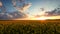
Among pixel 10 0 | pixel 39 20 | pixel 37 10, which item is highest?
pixel 10 0

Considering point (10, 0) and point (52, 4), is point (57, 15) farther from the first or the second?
point (10, 0)

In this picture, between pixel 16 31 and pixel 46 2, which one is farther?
pixel 46 2

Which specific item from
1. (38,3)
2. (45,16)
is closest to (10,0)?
(38,3)

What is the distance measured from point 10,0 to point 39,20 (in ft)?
1.63

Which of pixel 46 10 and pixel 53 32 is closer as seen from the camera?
pixel 53 32

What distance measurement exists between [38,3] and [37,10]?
0.10m

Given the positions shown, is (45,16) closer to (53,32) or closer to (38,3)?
(38,3)

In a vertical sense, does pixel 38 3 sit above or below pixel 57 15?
above

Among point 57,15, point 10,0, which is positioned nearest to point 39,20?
point 57,15

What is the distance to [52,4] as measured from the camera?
236cm

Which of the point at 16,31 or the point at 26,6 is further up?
the point at 26,6

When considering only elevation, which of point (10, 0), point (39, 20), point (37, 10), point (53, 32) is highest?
point (10, 0)

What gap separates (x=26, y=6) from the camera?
2.37 meters

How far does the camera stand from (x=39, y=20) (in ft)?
Result: 7.50
